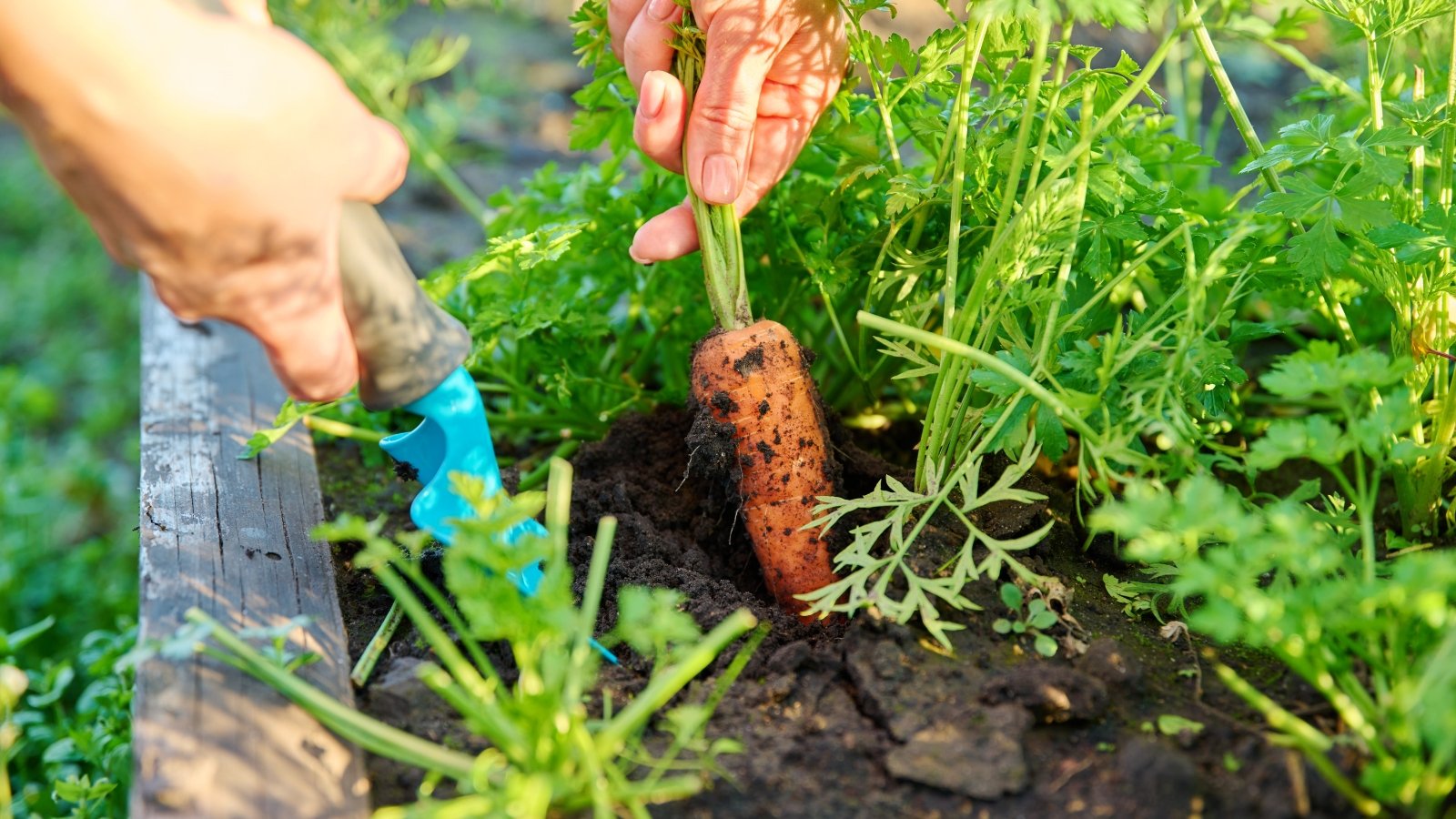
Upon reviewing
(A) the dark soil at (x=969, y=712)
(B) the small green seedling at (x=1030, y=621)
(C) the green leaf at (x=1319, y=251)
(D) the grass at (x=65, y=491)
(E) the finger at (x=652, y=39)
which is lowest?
(D) the grass at (x=65, y=491)

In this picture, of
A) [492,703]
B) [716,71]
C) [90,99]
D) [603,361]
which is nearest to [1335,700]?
[492,703]

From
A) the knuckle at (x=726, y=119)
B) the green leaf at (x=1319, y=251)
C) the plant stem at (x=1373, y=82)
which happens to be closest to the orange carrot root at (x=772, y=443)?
the knuckle at (x=726, y=119)

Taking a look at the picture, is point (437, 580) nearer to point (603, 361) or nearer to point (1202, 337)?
point (603, 361)

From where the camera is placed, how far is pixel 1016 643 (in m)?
1.50

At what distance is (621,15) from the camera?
1.89 m

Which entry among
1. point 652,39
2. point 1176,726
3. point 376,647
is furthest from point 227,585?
point 1176,726

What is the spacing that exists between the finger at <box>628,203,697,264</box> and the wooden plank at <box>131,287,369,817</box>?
28.3 inches

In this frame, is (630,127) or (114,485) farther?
(114,485)

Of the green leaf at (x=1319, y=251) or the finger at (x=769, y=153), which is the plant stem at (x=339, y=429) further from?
A: the green leaf at (x=1319, y=251)

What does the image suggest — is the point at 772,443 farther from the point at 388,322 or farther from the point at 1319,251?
the point at 1319,251

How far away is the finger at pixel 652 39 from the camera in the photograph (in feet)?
5.79

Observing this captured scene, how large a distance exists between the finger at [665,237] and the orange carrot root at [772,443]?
0.17 metres

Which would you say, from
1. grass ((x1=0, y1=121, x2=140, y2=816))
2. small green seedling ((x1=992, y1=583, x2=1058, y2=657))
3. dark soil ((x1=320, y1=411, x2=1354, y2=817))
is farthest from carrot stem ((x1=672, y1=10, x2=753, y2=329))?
grass ((x1=0, y1=121, x2=140, y2=816))

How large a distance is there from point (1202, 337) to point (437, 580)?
1178mm
